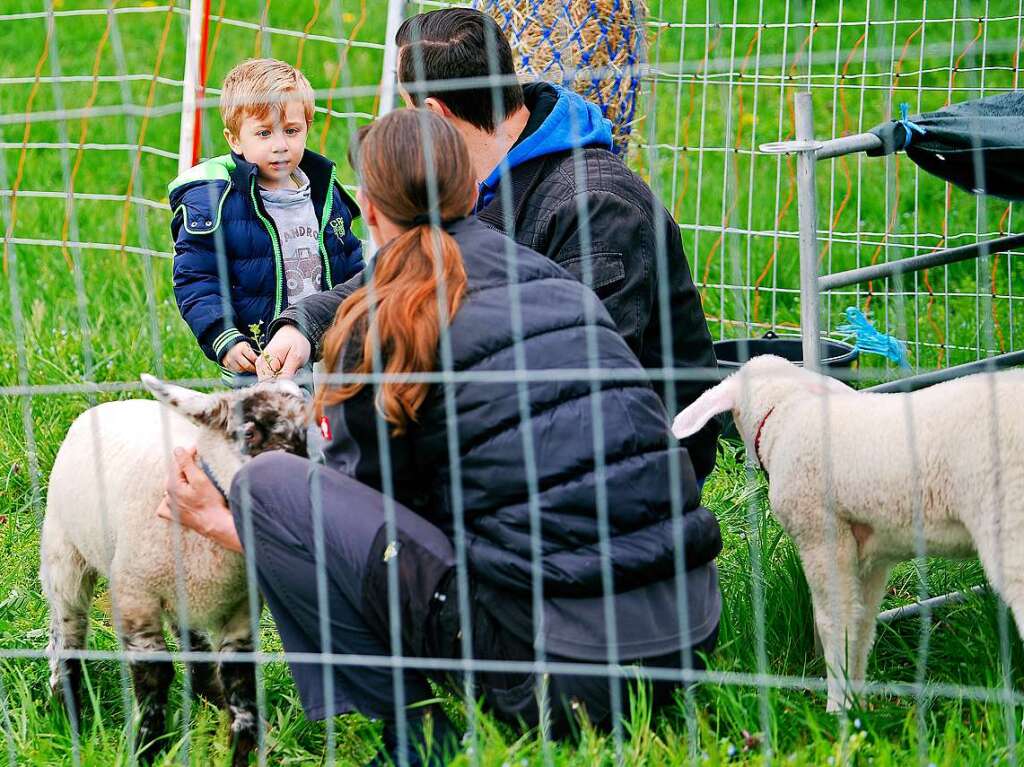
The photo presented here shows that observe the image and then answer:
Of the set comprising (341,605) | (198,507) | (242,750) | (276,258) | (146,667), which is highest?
(276,258)

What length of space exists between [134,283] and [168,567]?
3.40 meters

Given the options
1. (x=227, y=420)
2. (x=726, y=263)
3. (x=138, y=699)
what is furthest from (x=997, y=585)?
(x=726, y=263)

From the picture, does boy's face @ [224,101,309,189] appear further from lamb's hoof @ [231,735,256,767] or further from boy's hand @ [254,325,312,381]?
lamb's hoof @ [231,735,256,767]

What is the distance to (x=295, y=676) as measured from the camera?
2934mm

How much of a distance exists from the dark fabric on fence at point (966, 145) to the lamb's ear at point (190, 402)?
1645 mm

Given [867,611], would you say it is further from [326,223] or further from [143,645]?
[326,223]

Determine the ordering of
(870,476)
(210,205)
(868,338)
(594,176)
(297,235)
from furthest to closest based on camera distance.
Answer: (868,338) < (297,235) < (210,205) < (594,176) < (870,476)

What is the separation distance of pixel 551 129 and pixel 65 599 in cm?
171

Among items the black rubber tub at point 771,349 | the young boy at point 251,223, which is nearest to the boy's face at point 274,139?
the young boy at point 251,223

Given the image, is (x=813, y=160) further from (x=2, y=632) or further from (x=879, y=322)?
(x=879, y=322)

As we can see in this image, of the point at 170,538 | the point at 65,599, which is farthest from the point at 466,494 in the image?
the point at 65,599

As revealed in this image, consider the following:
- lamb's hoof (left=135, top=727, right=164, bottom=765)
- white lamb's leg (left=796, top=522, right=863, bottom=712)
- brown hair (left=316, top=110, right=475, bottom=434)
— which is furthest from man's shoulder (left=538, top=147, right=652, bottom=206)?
lamb's hoof (left=135, top=727, right=164, bottom=765)

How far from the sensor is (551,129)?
→ 3.49 m

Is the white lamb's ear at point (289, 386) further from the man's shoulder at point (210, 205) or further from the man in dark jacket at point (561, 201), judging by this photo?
the man's shoulder at point (210, 205)
